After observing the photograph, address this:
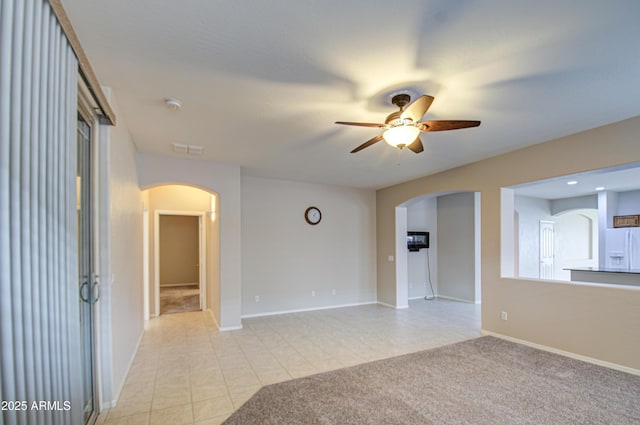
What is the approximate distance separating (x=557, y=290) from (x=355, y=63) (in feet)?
12.2

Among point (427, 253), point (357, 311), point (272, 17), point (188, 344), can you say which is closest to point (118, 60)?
point (272, 17)

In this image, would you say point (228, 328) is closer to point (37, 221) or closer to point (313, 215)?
point (313, 215)

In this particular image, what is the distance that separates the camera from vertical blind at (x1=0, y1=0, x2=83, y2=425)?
3.53ft

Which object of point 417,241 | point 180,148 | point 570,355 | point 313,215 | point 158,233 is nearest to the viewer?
point 570,355

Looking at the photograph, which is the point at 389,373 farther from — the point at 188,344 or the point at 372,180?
the point at 372,180

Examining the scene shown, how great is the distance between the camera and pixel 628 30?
5.90 feet

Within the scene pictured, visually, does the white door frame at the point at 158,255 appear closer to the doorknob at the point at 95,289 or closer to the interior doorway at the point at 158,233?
the interior doorway at the point at 158,233

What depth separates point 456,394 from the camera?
2779 millimetres

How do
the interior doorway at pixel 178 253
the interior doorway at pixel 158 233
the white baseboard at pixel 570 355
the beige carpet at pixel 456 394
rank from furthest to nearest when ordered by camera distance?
the interior doorway at pixel 178 253 → the interior doorway at pixel 158 233 → the white baseboard at pixel 570 355 → the beige carpet at pixel 456 394

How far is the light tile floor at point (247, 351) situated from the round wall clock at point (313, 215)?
1.85 metres

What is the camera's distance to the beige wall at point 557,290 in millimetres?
3191

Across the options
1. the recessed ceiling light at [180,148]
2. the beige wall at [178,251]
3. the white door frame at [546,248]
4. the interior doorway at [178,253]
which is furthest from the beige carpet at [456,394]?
the beige wall at [178,251]

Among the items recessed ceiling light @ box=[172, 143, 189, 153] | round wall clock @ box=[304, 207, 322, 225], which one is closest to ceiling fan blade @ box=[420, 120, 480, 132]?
recessed ceiling light @ box=[172, 143, 189, 153]

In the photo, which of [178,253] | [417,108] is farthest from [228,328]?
[178,253]
